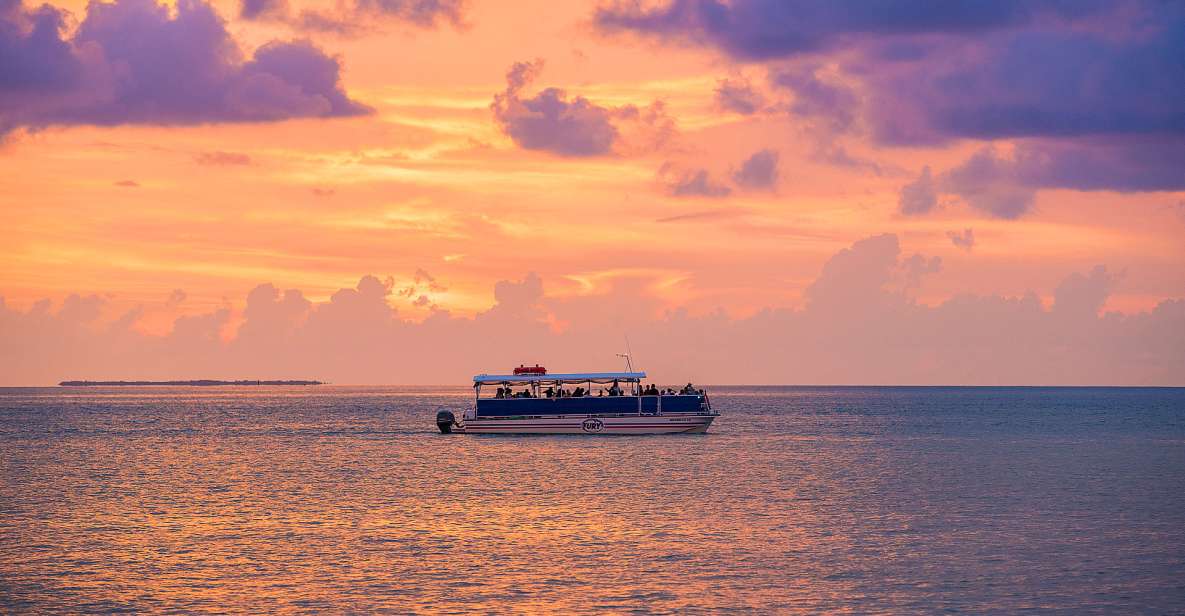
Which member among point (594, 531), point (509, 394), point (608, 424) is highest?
point (509, 394)

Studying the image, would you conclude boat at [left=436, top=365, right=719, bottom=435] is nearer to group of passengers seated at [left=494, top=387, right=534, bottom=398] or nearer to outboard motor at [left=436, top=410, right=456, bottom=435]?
group of passengers seated at [left=494, top=387, right=534, bottom=398]

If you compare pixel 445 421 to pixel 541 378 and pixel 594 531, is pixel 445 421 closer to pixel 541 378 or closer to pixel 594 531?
pixel 541 378

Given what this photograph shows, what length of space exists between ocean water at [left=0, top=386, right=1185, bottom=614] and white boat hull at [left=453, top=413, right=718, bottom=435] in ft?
35.3

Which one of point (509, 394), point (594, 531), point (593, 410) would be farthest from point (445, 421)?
point (594, 531)

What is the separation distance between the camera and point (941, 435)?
146 metres

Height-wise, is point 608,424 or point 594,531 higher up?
point 608,424

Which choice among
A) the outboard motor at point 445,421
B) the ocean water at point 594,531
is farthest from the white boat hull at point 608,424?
the outboard motor at point 445,421

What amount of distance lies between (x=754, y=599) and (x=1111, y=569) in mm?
14757

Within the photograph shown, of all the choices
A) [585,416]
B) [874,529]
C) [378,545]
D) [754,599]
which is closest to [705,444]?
[585,416]

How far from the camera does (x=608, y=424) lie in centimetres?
11856

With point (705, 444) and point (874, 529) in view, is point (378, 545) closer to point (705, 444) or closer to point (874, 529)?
point (874, 529)

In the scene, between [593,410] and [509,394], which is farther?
[509,394]

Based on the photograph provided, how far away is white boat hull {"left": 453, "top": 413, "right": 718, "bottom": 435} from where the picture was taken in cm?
11825

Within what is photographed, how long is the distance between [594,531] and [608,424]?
2531 inches
